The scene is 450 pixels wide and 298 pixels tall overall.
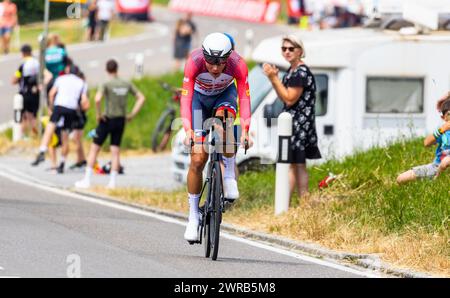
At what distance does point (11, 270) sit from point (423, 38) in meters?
9.43

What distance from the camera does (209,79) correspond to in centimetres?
1264

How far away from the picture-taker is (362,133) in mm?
19312

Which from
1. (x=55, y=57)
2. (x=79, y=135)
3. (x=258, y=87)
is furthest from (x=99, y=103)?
(x=55, y=57)

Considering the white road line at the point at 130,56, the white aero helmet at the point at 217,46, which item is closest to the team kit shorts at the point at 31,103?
the white aero helmet at the point at 217,46

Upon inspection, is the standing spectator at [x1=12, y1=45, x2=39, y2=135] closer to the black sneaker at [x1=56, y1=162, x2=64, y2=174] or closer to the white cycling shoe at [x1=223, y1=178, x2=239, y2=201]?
the black sneaker at [x1=56, y1=162, x2=64, y2=174]

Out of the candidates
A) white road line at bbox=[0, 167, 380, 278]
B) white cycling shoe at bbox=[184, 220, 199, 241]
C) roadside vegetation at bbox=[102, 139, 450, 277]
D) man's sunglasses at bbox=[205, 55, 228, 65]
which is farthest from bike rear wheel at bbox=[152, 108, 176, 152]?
man's sunglasses at bbox=[205, 55, 228, 65]

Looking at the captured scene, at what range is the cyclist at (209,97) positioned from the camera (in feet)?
40.1

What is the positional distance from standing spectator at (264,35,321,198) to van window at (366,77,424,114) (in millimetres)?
3935

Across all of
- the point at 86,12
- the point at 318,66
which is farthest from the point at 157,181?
the point at 86,12

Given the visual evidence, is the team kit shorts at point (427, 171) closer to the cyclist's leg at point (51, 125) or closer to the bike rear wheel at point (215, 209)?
the bike rear wheel at point (215, 209)

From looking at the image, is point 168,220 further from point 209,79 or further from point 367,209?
point 209,79

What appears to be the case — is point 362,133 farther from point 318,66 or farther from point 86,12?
point 86,12

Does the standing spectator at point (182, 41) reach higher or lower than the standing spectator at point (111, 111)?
higher
